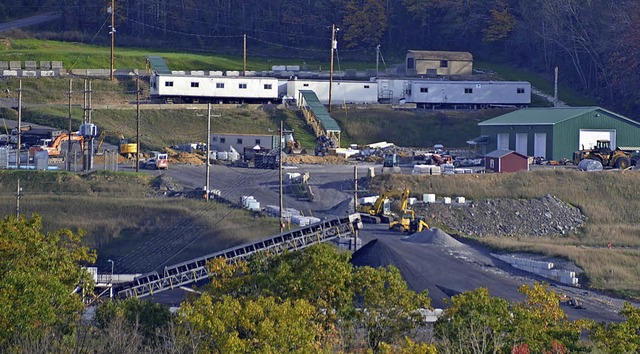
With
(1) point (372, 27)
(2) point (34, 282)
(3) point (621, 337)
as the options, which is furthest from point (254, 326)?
(1) point (372, 27)

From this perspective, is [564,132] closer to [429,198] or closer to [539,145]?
[539,145]

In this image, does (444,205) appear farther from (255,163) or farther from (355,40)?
(355,40)

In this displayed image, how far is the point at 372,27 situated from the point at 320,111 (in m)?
25.1

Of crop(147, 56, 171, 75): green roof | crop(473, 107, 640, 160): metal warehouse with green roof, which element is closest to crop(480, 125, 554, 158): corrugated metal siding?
crop(473, 107, 640, 160): metal warehouse with green roof

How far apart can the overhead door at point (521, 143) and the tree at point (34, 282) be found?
115ft

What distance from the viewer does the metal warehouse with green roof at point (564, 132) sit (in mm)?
55625

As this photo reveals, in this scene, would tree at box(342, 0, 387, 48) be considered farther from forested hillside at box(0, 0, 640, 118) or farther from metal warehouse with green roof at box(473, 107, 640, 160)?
metal warehouse with green roof at box(473, 107, 640, 160)

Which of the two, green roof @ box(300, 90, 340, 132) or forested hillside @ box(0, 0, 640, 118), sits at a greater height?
forested hillside @ box(0, 0, 640, 118)

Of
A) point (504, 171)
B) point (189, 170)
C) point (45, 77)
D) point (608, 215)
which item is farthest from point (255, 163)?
point (45, 77)

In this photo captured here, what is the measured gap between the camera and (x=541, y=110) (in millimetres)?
59281

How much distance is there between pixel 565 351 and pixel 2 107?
46839mm

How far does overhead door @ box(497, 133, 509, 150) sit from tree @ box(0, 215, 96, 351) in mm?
35643

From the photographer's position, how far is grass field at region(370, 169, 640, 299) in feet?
129

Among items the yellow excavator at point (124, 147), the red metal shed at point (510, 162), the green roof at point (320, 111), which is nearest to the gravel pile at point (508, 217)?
the red metal shed at point (510, 162)
